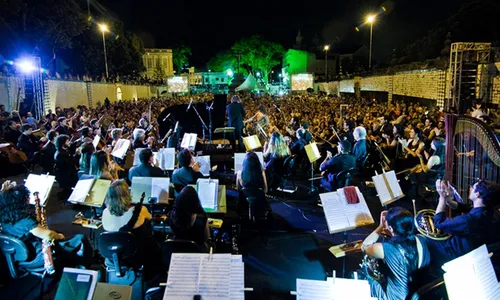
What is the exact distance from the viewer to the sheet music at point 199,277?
2537mm

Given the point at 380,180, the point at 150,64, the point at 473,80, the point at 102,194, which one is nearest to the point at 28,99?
the point at 102,194

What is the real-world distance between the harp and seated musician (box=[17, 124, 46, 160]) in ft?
32.6

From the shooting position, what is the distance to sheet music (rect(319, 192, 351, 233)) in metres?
3.87

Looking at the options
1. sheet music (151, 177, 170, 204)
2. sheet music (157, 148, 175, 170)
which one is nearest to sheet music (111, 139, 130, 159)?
sheet music (157, 148, 175, 170)

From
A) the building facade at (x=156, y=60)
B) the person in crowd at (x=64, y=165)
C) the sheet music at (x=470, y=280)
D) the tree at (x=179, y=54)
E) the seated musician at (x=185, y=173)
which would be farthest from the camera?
the tree at (x=179, y=54)

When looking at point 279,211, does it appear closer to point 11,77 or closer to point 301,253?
point 301,253

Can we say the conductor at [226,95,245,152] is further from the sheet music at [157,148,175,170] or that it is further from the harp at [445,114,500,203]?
the harp at [445,114,500,203]

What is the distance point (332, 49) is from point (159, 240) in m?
67.5

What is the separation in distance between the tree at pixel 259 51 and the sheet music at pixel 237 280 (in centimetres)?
6701

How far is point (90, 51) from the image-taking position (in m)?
29.8

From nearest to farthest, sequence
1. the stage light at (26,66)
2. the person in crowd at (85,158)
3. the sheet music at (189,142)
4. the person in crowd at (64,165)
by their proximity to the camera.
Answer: the person in crowd at (85,158), the person in crowd at (64,165), the sheet music at (189,142), the stage light at (26,66)

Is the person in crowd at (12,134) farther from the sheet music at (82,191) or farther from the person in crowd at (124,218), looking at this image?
the person in crowd at (124,218)

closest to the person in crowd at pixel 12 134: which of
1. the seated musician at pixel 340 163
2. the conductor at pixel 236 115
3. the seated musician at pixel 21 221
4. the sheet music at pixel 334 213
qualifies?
the conductor at pixel 236 115

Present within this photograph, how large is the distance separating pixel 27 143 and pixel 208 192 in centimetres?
741
